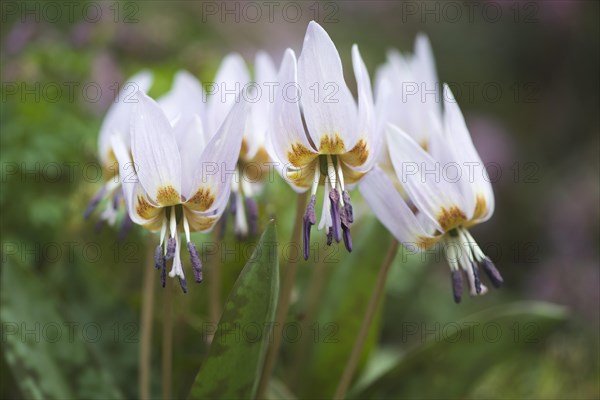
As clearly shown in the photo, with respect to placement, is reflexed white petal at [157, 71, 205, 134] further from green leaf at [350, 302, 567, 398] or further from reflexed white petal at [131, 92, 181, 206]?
green leaf at [350, 302, 567, 398]

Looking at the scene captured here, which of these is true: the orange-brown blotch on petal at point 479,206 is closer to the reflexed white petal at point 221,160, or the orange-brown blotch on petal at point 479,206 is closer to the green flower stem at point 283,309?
the green flower stem at point 283,309

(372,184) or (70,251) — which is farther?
(70,251)

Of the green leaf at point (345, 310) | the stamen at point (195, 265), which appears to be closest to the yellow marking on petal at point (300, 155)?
the stamen at point (195, 265)

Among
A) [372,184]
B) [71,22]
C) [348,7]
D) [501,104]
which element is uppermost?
[348,7]

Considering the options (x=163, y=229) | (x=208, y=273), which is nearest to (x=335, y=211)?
(x=163, y=229)

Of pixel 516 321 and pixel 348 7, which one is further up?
pixel 348 7

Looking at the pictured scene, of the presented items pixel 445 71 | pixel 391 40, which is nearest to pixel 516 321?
pixel 445 71

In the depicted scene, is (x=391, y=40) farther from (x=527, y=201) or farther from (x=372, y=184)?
(x=372, y=184)

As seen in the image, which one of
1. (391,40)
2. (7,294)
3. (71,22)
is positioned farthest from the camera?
(391,40)
